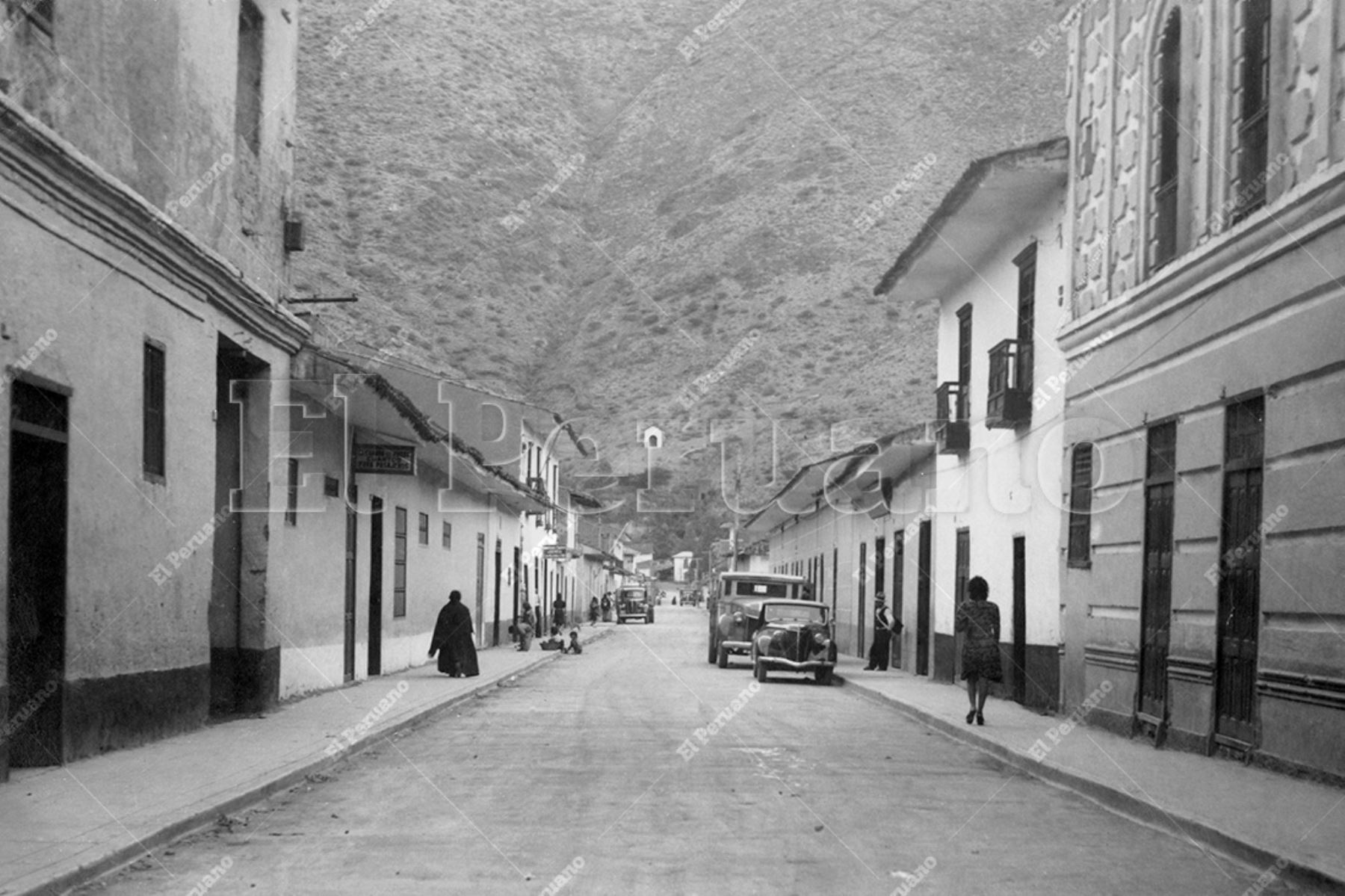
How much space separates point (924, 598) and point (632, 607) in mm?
48909

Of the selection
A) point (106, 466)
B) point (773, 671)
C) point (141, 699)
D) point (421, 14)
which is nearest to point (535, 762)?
point (141, 699)

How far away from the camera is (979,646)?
16.5 metres

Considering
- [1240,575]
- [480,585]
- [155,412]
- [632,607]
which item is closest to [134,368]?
[155,412]

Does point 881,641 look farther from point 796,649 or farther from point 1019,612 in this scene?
point 1019,612

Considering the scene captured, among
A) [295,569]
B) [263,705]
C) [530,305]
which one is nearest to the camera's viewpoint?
[263,705]

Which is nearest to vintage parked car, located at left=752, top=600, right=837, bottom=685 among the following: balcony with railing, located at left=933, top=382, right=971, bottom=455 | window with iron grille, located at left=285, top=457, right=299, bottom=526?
balcony with railing, located at left=933, top=382, right=971, bottom=455

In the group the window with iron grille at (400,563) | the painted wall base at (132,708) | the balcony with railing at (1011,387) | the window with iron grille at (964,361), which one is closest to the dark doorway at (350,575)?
the window with iron grille at (400,563)

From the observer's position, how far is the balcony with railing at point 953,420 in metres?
24.5

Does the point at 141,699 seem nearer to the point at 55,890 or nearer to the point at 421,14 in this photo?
the point at 55,890

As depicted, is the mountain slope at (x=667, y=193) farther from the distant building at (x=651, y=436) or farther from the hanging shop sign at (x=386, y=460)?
the hanging shop sign at (x=386, y=460)

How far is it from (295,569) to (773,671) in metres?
12.7

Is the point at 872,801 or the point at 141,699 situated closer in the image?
the point at 872,801

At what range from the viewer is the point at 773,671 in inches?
1144

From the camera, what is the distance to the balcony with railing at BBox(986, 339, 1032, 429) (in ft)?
67.2
